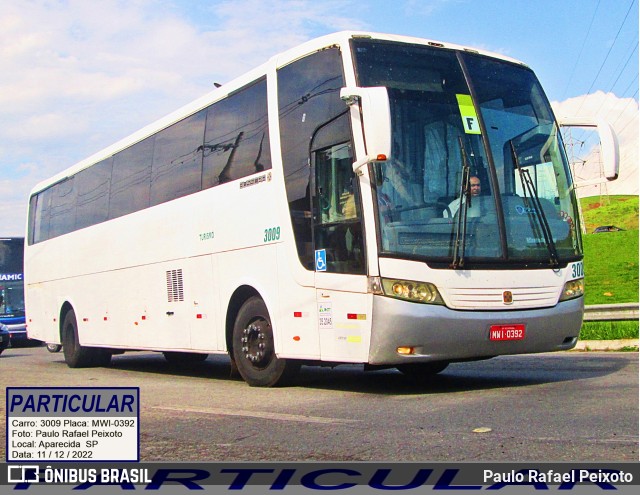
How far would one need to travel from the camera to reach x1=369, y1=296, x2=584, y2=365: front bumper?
9195 mm

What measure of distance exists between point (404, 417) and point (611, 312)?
13176 millimetres

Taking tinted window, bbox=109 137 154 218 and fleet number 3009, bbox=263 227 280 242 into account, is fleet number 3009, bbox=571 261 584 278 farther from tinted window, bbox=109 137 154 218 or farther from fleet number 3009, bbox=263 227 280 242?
tinted window, bbox=109 137 154 218

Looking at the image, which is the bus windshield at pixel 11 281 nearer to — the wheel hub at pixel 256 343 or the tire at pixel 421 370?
the wheel hub at pixel 256 343

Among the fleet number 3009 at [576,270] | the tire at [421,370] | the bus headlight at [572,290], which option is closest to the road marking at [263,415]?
the bus headlight at [572,290]

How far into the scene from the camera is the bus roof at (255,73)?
10.1 m

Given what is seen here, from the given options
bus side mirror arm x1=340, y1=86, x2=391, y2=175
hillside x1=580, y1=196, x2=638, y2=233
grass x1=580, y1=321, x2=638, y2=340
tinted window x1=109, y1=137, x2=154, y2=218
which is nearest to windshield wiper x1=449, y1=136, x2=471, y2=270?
bus side mirror arm x1=340, y1=86, x2=391, y2=175

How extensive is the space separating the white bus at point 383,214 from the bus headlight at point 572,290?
0.02 metres

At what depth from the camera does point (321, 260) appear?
1005 cm

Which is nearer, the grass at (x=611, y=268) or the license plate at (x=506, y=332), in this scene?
the license plate at (x=506, y=332)

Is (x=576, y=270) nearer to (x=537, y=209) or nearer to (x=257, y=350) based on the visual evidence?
(x=537, y=209)

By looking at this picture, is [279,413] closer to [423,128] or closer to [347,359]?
[347,359]

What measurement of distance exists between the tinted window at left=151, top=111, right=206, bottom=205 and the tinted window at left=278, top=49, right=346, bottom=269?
2.62 metres

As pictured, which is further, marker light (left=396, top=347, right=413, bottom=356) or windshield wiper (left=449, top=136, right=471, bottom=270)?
windshield wiper (left=449, top=136, right=471, bottom=270)

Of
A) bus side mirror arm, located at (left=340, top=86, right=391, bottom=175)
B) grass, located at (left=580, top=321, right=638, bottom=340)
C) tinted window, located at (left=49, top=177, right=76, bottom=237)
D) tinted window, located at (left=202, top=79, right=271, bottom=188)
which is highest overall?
tinted window, located at (left=49, top=177, right=76, bottom=237)
